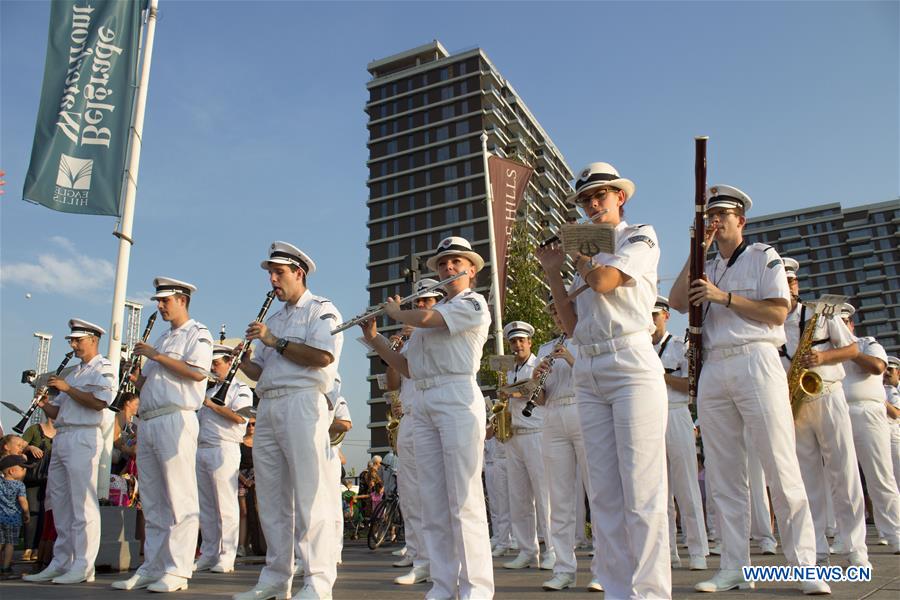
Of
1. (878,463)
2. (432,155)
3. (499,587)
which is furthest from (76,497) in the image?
(432,155)

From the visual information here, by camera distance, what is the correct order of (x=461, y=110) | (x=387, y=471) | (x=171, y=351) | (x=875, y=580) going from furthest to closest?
(x=461, y=110) < (x=387, y=471) < (x=171, y=351) < (x=875, y=580)

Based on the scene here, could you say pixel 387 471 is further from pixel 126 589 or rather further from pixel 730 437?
pixel 730 437

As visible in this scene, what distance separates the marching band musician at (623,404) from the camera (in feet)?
14.7

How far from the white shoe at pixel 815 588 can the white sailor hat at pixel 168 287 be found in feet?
22.6

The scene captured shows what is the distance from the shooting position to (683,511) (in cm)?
816

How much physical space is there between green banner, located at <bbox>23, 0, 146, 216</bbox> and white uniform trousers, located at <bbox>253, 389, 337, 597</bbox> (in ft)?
20.2

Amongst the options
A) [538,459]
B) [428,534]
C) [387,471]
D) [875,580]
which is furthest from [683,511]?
[387,471]

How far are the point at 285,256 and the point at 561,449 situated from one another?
3.69m

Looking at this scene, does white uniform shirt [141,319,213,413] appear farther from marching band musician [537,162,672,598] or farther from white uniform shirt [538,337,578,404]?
marching band musician [537,162,672,598]

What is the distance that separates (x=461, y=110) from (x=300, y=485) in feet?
317

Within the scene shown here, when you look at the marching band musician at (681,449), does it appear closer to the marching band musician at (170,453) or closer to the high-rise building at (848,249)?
the marching band musician at (170,453)

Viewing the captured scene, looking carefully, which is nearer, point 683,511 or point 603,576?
point 603,576

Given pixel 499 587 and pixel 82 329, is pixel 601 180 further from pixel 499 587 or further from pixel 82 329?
pixel 82 329

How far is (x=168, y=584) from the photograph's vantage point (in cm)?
718
